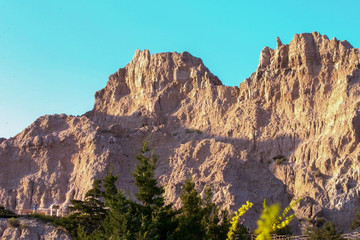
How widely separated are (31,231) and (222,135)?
39.4m

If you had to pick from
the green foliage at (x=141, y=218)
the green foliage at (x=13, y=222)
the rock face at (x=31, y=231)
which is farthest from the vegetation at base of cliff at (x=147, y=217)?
the green foliage at (x=13, y=222)

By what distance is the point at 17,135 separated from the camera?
64.9 m

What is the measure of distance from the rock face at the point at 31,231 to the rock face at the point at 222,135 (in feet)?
53.0

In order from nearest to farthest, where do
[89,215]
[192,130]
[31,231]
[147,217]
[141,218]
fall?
[141,218] → [147,217] → [89,215] → [31,231] → [192,130]

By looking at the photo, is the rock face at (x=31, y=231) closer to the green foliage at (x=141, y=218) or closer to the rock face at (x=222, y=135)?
the green foliage at (x=141, y=218)

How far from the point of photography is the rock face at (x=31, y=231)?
34.7 m

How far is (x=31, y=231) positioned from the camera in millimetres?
35375

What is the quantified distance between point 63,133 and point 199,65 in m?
26.7

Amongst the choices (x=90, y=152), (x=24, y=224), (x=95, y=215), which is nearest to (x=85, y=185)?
(x=90, y=152)

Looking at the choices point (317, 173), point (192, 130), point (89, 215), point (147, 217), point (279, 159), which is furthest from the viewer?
point (192, 130)

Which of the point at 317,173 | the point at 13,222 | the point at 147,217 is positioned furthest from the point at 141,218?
the point at 317,173

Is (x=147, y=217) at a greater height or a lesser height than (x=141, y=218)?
greater

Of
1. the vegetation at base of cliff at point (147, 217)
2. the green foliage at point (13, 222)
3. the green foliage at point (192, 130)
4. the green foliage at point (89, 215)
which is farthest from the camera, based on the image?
the green foliage at point (192, 130)

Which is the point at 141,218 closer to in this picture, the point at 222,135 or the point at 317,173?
the point at 317,173
